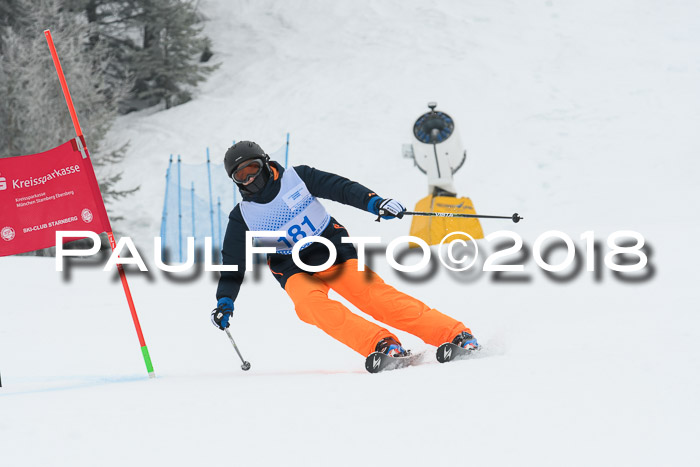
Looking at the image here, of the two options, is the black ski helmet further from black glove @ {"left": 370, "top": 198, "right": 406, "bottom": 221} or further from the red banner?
the red banner

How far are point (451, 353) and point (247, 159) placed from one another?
1.43 m

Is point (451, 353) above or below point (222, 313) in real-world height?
below

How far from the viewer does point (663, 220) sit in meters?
12.0

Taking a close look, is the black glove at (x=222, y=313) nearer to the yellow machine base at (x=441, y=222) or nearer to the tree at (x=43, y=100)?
the yellow machine base at (x=441, y=222)

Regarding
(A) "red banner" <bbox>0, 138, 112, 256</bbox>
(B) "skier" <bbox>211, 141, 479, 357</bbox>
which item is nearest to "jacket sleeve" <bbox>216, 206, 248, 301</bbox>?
(B) "skier" <bbox>211, 141, 479, 357</bbox>

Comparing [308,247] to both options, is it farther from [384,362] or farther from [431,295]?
[431,295]

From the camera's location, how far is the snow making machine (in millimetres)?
8180

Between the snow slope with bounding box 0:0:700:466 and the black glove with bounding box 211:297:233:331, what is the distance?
1.18 ft

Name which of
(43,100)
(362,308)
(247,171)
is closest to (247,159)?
(247,171)

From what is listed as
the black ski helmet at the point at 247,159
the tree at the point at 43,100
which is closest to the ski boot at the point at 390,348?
the black ski helmet at the point at 247,159

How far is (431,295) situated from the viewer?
641 cm

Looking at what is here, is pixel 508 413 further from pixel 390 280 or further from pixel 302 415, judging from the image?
pixel 390 280

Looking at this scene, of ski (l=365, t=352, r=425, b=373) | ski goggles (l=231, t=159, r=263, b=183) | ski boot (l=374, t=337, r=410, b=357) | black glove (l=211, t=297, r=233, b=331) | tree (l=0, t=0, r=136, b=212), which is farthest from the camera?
tree (l=0, t=0, r=136, b=212)

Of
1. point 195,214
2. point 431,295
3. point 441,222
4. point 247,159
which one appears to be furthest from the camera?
point 195,214
